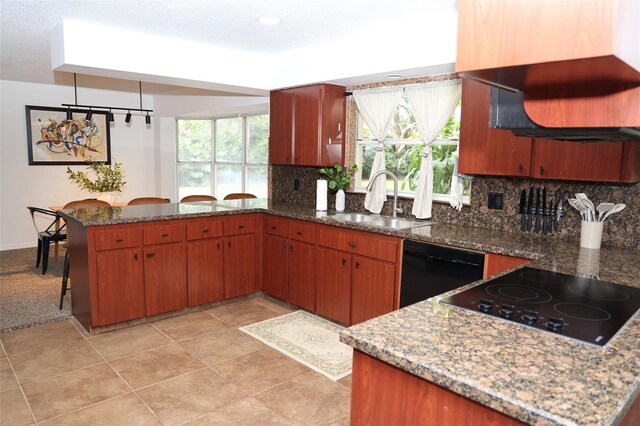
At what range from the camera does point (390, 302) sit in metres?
3.31

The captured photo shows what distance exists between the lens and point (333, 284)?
12.2 feet

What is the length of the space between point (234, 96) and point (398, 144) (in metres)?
2.67

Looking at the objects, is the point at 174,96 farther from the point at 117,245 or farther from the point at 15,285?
the point at 117,245

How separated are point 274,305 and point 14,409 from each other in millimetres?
2186

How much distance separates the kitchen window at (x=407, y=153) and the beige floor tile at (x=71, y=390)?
2648 millimetres

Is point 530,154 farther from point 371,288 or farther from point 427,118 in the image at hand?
point 371,288

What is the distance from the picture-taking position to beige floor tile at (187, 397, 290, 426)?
239 centimetres

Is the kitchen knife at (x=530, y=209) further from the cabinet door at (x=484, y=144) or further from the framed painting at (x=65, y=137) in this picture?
the framed painting at (x=65, y=137)

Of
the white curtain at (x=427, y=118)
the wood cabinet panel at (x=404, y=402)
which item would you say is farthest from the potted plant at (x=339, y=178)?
the wood cabinet panel at (x=404, y=402)

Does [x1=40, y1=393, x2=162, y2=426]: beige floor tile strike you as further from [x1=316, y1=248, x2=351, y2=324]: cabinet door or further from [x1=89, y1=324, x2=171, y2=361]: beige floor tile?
[x1=316, y1=248, x2=351, y2=324]: cabinet door

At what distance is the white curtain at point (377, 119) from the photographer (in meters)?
3.99

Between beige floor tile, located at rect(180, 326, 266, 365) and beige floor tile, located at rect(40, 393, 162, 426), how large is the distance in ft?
2.04

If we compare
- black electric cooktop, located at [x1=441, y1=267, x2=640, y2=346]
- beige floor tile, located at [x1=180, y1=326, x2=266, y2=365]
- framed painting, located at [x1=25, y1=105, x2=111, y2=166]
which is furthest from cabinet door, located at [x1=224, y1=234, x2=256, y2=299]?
framed painting, located at [x1=25, y1=105, x2=111, y2=166]

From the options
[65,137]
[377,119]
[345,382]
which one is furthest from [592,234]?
[65,137]
